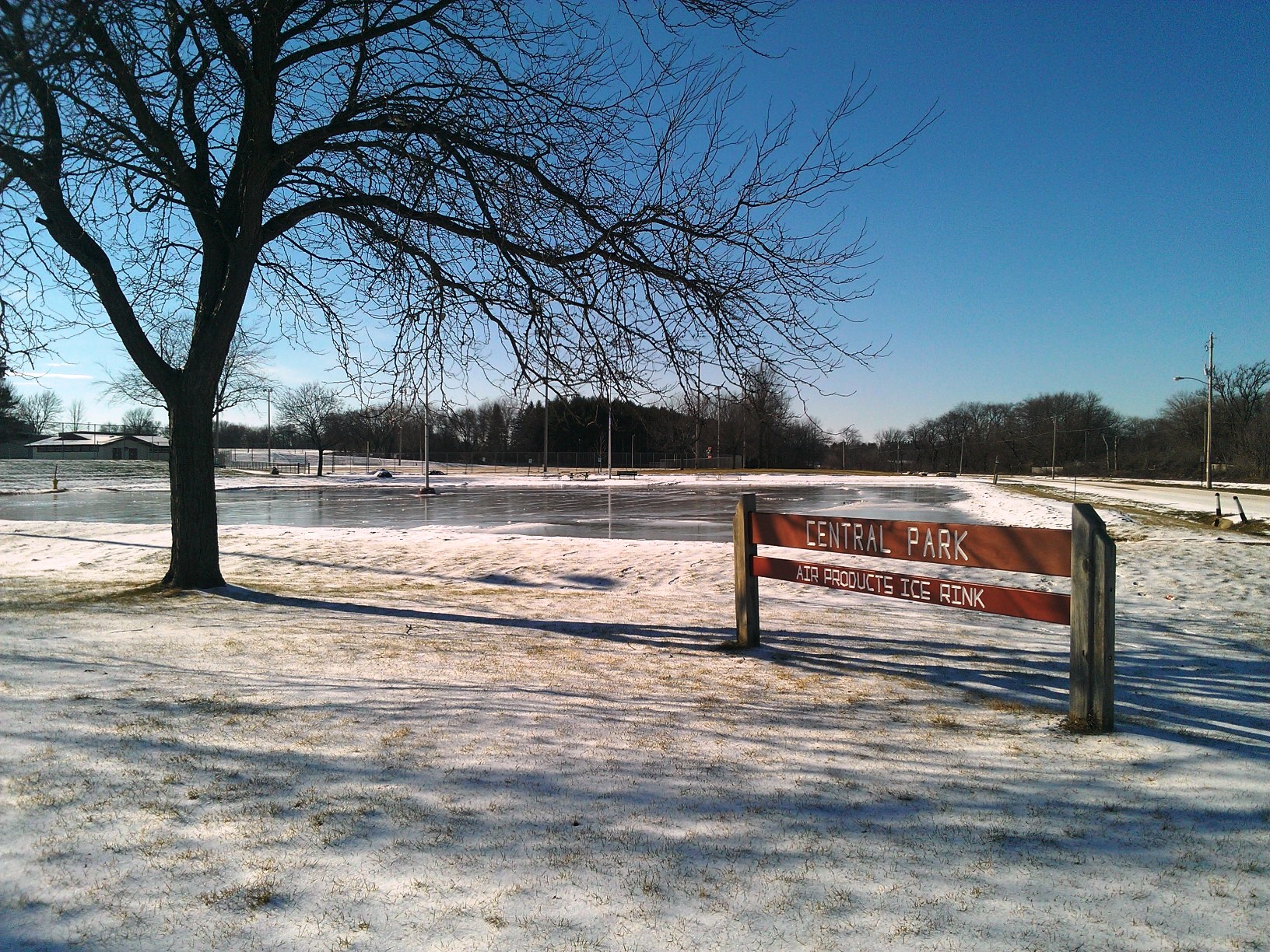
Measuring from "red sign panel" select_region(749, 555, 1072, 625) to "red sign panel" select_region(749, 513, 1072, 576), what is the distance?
0.44ft

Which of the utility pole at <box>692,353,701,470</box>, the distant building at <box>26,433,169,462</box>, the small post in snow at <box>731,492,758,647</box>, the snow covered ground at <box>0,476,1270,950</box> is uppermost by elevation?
the distant building at <box>26,433,169,462</box>

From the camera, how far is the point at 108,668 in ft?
15.8

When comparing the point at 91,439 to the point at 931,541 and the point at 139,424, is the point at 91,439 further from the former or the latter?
Answer: the point at 931,541

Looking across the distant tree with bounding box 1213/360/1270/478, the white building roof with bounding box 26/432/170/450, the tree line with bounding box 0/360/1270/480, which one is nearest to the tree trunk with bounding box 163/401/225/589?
the tree line with bounding box 0/360/1270/480

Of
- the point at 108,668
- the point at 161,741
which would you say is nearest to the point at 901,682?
the point at 161,741

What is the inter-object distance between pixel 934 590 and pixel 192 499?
7.73 m

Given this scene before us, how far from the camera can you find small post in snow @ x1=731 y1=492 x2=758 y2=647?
6.23m

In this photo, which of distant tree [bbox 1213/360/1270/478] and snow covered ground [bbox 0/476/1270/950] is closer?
snow covered ground [bbox 0/476/1270/950]

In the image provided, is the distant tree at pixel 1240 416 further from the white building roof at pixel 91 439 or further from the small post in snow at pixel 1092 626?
the white building roof at pixel 91 439

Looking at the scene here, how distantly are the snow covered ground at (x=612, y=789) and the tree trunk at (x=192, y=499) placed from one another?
69.6 inches

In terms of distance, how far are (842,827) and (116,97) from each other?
9050 mm

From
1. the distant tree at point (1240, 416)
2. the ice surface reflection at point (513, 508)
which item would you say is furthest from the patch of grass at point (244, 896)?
the distant tree at point (1240, 416)

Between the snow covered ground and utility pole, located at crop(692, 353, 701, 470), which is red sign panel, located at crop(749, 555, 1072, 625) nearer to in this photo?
the snow covered ground

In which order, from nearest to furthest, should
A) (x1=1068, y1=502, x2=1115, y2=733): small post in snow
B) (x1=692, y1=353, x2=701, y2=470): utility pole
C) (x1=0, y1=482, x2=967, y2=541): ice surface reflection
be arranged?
(x1=1068, y1=502, x2=1115, y2=733): small post in snow, (x1=692, y1=353, x2=701, y2=470): utility pole, (x1=0, y1=482, x2=967, y2=541): ice surface reflection
